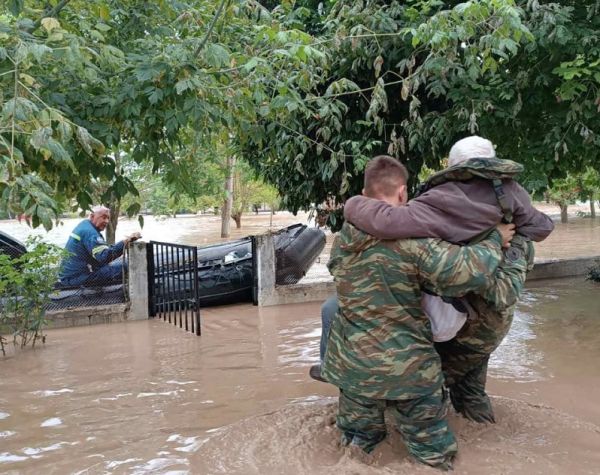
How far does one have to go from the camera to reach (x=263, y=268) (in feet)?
29.6

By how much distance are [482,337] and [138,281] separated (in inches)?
227

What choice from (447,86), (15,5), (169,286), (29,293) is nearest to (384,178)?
(15,5)

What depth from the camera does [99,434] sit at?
13.4ft

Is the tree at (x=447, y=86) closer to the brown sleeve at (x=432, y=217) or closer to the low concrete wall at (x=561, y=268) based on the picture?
the brown sleeve at (x=432, y=217)

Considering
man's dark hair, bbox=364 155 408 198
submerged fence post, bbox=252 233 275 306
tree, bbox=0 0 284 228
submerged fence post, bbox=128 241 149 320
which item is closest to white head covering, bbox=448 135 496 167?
man's dark hair, bbox=364 155 408 198

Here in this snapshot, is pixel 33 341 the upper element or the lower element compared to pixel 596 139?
lower

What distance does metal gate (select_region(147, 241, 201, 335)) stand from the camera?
7.68m

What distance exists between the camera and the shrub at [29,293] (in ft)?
20.9

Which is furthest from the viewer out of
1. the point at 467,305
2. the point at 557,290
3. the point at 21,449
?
the point at 557,290

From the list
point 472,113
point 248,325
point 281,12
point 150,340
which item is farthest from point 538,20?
point 150,340

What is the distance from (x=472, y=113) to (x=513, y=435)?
4007mm

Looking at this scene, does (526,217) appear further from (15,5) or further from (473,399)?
(15,5)

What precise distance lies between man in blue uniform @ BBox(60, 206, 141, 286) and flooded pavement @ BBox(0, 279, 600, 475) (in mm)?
689

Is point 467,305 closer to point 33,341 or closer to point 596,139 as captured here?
point 596,139
